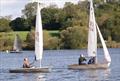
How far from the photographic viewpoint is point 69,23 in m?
176


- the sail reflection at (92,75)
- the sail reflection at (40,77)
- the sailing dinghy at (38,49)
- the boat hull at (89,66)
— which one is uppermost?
the sailing dinghy at (38,49)

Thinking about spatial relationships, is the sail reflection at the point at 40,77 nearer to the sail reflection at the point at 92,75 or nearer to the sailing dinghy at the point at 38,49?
the sailing dinghy at the point at 38,49

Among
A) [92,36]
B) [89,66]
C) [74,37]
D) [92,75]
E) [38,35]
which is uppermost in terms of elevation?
[38,35]

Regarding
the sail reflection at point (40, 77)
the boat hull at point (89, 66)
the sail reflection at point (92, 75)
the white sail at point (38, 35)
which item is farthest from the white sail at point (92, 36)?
the sail reflection at point (40, 77)

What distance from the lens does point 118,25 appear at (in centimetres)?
18400

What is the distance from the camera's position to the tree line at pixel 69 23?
165 m

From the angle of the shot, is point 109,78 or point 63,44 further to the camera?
point 63,44

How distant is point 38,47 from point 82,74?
553 centimetres

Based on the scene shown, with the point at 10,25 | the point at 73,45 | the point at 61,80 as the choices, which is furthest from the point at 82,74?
the point at 10,25

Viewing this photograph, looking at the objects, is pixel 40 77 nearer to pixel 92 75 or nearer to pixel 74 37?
pixel 92 75

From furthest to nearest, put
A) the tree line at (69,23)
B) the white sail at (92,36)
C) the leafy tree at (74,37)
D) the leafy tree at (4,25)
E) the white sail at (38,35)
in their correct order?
the leafy tree at (4,25) → the tree line at (69,23) → the leafy tree at (74,37) → the white sail at (92,36) → the white sail at (38,35)

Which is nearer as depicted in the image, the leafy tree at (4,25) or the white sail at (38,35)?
the white sail at (38,35)

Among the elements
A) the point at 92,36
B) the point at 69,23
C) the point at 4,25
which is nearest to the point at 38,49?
the point at 92,36

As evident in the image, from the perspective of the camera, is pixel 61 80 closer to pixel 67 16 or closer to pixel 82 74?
pixel 82 74
